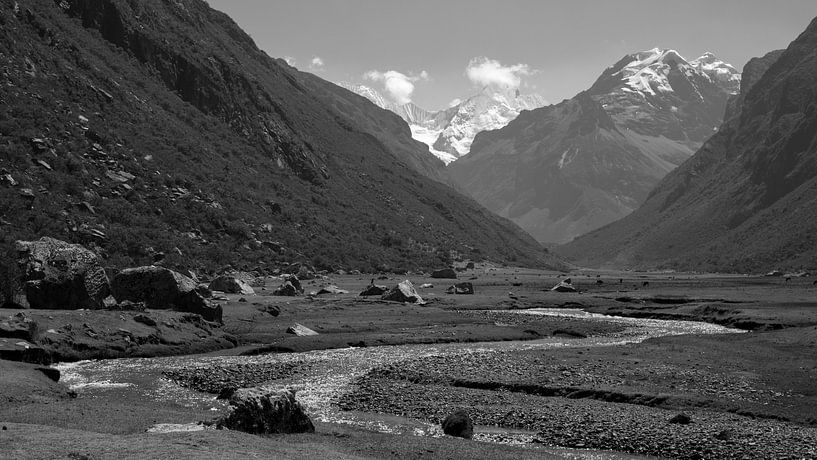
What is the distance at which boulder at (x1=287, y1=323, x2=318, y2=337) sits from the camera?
65062 millimetres

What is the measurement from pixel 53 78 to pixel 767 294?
15364 cm

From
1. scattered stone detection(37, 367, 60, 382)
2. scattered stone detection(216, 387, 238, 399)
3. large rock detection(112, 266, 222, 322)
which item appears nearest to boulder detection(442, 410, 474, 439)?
scattered stone detection(216, 387, 238, 399)

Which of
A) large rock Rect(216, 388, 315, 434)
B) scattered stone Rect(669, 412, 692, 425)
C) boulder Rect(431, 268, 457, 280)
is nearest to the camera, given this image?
large rock Rect(216, 388, 315, 434)

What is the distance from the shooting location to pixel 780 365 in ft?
161

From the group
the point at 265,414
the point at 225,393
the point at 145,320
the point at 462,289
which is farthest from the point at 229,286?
the point at 265,414

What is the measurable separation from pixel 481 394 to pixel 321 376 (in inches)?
490

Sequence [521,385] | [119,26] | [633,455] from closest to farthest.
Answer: [633,455], [521,385], [119,26]

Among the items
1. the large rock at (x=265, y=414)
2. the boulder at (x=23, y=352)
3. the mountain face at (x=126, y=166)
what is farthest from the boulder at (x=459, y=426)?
the mountain face at (x=126, y=166)

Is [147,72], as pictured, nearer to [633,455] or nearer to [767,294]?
[767,294]

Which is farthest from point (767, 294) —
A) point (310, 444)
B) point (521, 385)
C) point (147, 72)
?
point (147, 72)

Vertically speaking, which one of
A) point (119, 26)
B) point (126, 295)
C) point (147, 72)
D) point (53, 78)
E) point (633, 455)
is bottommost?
point (633, 455)

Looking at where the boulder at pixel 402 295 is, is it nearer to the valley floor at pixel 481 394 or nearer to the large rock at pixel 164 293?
the valley floor at pixel 481 394

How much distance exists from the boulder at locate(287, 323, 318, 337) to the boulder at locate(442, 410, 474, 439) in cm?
3471

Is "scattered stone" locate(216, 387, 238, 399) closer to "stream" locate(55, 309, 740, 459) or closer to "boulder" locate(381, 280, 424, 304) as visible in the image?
"stream" locate(55, 309, 740, 459)
